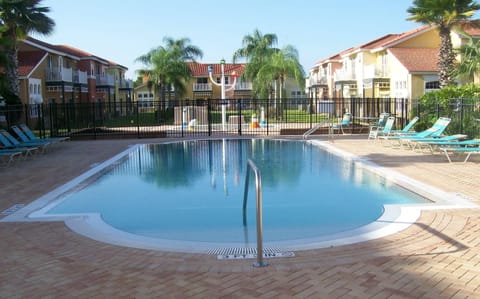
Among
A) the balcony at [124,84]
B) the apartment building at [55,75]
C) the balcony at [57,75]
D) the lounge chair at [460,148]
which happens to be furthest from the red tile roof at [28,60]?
the lounge chair at [460,148]

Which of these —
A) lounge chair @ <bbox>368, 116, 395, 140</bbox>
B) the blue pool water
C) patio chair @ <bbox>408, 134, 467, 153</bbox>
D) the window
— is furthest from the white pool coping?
the window

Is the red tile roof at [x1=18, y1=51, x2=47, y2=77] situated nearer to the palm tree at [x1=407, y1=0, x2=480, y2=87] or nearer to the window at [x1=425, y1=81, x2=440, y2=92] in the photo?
the palm tree at [x1=407, y1=0, x2=480, y2=87]

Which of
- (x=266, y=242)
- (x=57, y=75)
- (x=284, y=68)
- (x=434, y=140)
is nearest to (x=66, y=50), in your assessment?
(x=57, y=75)

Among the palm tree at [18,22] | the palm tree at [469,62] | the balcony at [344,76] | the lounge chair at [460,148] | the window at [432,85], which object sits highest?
the palm tree at [18,22]

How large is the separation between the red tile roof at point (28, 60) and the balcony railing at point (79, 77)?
5004mm

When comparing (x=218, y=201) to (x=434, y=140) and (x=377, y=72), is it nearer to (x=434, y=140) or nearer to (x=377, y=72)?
(x=434, y=140)

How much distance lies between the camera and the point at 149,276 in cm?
512

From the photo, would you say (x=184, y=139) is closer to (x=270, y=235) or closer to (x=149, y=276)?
(x=270, y=235)

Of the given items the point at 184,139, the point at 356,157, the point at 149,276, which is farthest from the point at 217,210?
the point at 184,139

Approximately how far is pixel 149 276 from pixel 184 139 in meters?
17.6

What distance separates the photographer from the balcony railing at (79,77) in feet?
131

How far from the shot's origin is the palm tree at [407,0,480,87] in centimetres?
2580

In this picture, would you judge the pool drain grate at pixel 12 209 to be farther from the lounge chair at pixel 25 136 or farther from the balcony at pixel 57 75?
the balcony at pixel 57 75

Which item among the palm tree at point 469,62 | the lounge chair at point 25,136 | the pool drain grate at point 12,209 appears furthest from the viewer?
the palm tree at point 469,62
